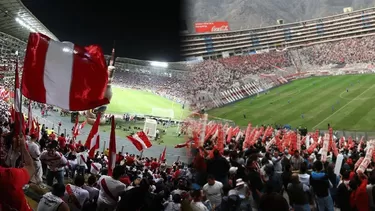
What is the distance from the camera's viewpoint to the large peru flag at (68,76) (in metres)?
5.25

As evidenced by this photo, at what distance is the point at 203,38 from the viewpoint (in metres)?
82.7

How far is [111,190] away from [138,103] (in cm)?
4636

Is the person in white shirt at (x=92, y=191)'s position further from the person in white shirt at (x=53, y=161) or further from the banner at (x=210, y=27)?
the banner at (x=210, y=27)

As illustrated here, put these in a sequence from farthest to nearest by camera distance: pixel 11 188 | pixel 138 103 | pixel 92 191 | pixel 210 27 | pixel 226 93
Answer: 1. pixel 210 27
2. pixel 138 103
3. pixel 226 93
4. pixel 92 191
5. pixel 11 188

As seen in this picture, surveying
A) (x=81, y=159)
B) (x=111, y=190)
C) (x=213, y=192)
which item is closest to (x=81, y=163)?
(x=81, y=159)

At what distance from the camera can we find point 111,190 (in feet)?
16.0

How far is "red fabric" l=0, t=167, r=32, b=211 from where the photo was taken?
3145 mm

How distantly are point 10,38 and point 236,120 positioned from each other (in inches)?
887

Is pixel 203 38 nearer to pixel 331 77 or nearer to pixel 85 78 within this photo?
pixel 331 77

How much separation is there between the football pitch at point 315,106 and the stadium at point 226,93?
8 cm

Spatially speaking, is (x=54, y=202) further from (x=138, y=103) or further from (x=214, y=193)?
(x=138, y=103)

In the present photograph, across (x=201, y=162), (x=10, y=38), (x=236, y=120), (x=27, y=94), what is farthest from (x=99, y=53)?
(x=10, y=38)

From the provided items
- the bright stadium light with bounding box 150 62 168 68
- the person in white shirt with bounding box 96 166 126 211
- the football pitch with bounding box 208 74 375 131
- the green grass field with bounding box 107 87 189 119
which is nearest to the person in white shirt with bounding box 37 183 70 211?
the person in white shirt with bounding box 96 166 126 211

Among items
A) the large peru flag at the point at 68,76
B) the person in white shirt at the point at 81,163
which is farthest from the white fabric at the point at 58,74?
the person in white shirt at the point at 81,163
